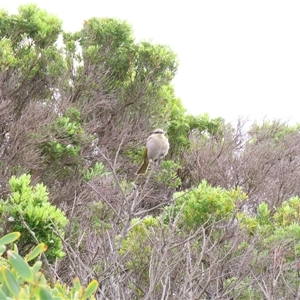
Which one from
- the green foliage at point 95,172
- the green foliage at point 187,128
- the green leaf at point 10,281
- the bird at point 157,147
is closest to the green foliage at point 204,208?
the bird at point 157,147

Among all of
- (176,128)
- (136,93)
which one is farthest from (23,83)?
(176,128)

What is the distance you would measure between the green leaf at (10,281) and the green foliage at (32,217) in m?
4.63

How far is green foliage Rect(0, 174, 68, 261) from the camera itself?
19.4 ft

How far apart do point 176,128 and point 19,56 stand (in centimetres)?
444

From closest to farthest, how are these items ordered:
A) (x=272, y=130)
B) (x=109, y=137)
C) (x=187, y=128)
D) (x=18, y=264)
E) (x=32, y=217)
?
1. (x=18, y=264)
2. (x=32, y=217)
3. (x=109, y=137)
4. (x=187, y=128)
5. (x=272, y=130)

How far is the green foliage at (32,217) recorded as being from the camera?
5.93 meters

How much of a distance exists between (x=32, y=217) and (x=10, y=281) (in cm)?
473

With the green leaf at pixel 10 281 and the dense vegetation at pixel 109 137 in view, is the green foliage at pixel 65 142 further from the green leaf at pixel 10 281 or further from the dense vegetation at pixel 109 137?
the green leaf at pixel 10 281

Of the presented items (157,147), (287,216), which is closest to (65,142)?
(157,147)

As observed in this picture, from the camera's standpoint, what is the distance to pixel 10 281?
4.27ft

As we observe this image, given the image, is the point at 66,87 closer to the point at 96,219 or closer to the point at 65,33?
the point at 65,33

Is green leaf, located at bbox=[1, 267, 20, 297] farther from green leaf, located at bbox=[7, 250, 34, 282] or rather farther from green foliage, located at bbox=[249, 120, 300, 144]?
green foliage, located at bbox=[249, 120, 300, 144]

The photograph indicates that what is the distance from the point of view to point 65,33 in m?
11.7

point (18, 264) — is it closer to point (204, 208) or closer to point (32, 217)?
point (32, 217)
